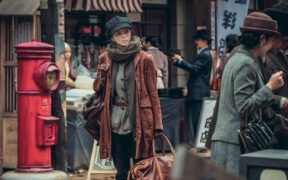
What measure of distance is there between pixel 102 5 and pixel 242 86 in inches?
360

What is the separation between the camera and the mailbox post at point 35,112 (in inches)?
425

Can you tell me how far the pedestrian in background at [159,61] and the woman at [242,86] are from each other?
33.5 feet

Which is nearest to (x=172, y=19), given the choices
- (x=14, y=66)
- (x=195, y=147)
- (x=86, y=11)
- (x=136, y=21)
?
(x=136, y=21)

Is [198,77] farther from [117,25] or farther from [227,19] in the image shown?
[117,25]

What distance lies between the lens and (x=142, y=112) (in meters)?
9.19

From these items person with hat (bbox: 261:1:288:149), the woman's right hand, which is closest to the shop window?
person with hat (bbox: 261:1:288:149)

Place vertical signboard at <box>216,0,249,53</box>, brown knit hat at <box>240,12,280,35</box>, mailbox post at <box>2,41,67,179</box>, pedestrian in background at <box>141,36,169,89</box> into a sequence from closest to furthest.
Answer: brown knit hat at <box>240,12,280,35</box> < mailbox post at <box>2,41,67,179</box> < pedestrian in background at <box>141,36,169,89</box> < vertical signboard at <box>216,0,249,53</box>

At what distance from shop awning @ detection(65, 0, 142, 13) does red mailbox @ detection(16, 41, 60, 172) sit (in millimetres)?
5060

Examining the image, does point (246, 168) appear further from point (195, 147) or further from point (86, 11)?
point (86, 11)

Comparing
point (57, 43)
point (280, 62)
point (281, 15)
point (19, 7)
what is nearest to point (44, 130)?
point (57, 43)

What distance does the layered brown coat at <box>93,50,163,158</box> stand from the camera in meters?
9.16

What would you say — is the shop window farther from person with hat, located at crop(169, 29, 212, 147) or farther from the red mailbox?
the red mailbox

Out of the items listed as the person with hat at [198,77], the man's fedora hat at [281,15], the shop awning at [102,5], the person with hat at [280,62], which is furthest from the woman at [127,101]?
the shop awning at [102,5]

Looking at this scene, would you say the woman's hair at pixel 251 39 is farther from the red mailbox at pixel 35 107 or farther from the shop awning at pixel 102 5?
the shop awning at pixel 102 5
